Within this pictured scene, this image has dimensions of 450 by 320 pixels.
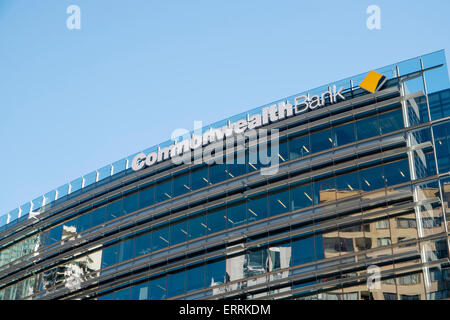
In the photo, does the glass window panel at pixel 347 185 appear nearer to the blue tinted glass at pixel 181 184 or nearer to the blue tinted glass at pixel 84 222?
the blue tinted glass at pixel 181 184

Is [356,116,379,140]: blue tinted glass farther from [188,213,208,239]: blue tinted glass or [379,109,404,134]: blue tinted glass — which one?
[188,213,208,239]: blue tinted glass

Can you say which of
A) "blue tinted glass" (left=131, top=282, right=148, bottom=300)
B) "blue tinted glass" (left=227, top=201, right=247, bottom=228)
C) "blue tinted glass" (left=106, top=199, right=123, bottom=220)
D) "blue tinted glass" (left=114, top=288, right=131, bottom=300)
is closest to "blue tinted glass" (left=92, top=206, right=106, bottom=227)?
"blue tinted glass" (left=106, top=199, right=123, bottom=220)

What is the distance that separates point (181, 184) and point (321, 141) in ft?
43.3

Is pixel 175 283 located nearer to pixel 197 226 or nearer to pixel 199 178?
pixel 197 226

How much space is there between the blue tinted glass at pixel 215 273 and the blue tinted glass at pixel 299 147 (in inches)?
392

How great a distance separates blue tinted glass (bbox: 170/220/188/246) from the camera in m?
56.3

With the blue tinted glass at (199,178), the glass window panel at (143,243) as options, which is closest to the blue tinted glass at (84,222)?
the glass window panel at (143,243)

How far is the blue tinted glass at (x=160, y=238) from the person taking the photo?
5734cm

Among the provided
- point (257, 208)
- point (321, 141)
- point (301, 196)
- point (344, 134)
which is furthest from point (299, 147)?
point (257, 208)
